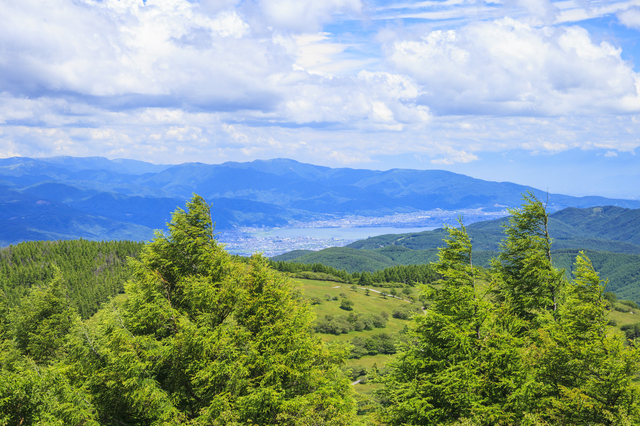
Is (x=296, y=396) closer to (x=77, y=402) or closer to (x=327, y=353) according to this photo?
(x=327, y=353)

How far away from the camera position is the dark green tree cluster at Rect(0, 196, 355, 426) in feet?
53.1

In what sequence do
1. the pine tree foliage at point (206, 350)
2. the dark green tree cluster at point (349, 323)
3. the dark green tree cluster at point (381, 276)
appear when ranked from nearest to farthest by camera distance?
the pine tree foliage at point (206, 350) → the dark green tree cluster at point (349, 323) → the dark green tree cluster at point (381, 276)

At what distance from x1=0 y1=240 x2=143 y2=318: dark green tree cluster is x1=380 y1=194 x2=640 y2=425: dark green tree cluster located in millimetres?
126953

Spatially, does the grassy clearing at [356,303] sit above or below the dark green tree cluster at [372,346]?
above

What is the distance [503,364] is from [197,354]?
14543 millimetres

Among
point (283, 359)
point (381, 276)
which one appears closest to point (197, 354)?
point (283, 359)

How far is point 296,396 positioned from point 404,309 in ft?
381

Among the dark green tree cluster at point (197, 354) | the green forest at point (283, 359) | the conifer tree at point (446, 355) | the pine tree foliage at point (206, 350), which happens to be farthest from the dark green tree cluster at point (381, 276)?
the conifer tree at point (446, 355)

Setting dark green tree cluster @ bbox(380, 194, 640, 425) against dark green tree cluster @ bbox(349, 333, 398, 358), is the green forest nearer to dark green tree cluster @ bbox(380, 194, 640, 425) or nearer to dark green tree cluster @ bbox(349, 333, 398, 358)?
dark green tree cluster @ bbox(380, 194, 640, 425)

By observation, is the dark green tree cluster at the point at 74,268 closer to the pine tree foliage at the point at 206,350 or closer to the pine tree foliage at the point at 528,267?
the pine tree foliage at the point at 206,350

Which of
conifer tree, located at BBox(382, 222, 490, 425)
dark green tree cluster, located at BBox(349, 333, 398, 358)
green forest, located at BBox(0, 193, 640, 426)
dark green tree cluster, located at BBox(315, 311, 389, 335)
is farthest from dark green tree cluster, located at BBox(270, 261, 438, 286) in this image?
conifer tree, located at BBox(382, 222, 490, 425)

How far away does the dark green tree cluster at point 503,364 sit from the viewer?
53.5ft

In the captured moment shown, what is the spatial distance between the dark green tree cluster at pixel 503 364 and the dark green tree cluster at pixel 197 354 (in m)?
4.09

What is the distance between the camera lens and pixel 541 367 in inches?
721
